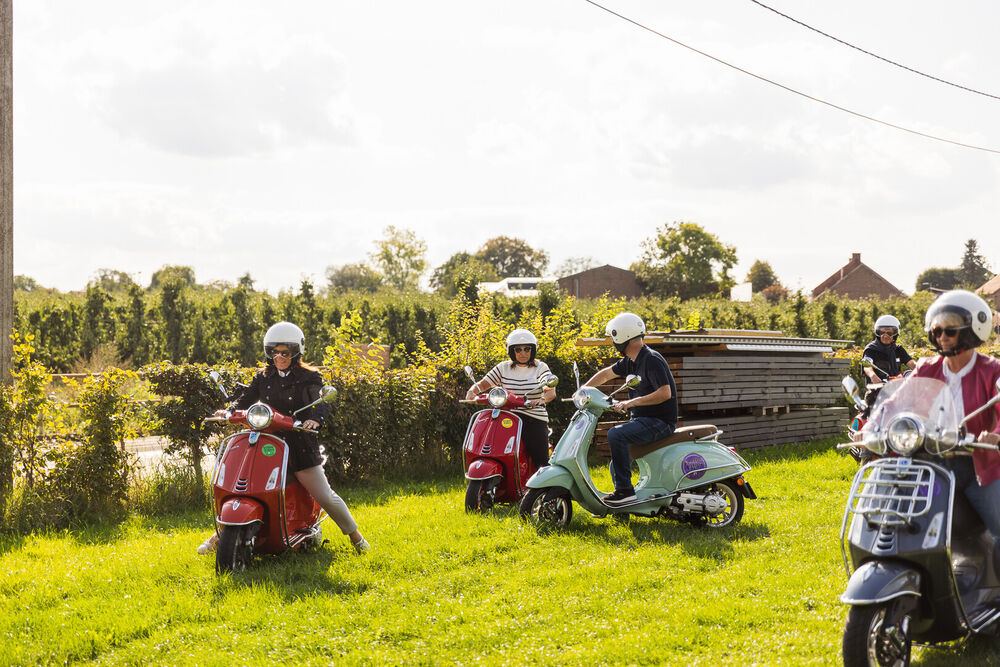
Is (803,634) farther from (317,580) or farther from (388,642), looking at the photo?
(317,580)

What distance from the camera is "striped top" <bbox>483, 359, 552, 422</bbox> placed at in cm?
828

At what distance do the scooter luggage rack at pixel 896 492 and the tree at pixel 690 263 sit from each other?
2450 inches

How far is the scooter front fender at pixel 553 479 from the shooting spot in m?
6.86

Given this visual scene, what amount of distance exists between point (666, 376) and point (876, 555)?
3217 millimetres

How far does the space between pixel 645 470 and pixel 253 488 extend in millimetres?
3115

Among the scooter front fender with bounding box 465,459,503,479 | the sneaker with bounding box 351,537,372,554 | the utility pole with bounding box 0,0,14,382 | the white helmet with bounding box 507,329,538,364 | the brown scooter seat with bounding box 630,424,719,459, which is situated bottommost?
the sneaker with bounding box 351,537,372,554

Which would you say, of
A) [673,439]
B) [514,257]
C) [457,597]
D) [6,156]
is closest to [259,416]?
[457,597]

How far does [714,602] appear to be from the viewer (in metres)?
5.02

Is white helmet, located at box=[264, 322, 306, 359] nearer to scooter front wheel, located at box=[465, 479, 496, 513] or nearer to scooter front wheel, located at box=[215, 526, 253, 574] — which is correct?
A: scooter front wheel, located at box=[215, 526, 253, 574]

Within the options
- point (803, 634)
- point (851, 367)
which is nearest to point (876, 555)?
point (803, 634)

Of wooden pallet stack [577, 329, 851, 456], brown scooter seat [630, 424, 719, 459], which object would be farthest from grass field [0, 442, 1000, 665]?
wooden pallet stack [577, 329, 851, 456]

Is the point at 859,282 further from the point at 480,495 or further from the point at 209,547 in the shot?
the point at 209,547

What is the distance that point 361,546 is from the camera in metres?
6.46

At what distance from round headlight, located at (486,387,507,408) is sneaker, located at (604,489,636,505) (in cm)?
139
